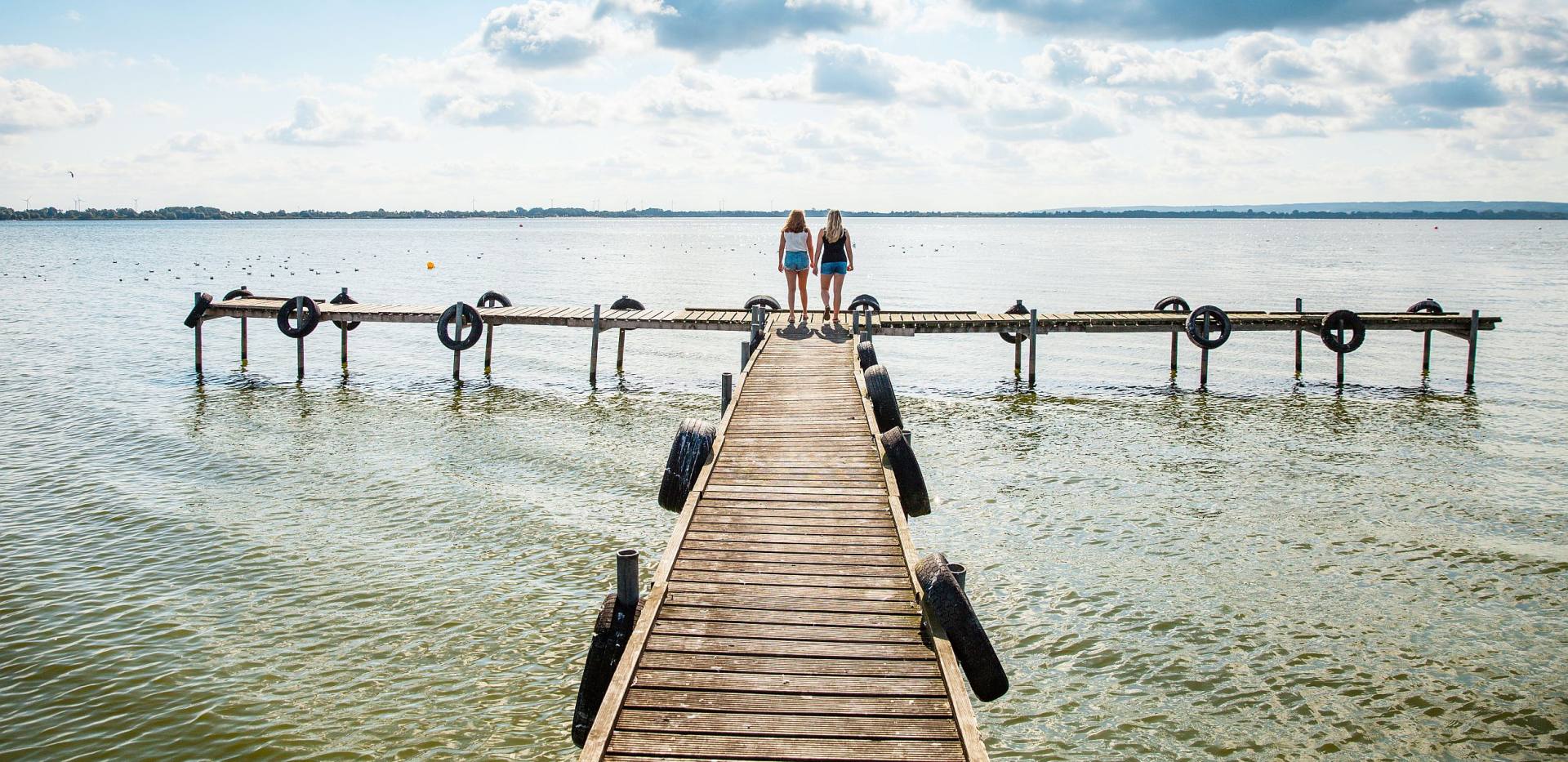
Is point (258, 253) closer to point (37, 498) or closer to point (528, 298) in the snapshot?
point (528, 298)

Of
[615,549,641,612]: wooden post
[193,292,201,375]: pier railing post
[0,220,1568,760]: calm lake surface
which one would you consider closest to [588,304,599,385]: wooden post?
[0,220,1568,760]: calm lake surface

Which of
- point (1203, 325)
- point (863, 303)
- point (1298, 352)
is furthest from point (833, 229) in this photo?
point (1298, 352)

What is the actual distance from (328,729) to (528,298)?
3979 centimetres

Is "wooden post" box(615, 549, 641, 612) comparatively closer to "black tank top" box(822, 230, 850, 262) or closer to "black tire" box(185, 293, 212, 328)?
"black tank top" box(822, 230, 850, 262)

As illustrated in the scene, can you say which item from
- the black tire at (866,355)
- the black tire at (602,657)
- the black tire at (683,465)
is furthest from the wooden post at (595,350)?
the black tire at (602,657)

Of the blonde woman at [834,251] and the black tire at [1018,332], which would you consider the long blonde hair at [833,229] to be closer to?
the blonde woman at [834,251]

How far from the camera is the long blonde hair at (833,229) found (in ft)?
54.1

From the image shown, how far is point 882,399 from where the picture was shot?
12.5 meters

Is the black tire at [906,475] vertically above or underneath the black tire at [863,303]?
underneath

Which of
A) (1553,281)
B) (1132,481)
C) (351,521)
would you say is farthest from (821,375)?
(1553,281)

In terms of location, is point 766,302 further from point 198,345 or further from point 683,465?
point 683,465

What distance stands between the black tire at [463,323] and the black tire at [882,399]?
1210 cm

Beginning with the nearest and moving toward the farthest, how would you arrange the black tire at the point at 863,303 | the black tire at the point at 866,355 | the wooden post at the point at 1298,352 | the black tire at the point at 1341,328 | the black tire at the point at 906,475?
the black tire at the point at 906,475
the black tire at the point at 866,355
the black tire at the point at 1341,328
the black tire at the point at 863,303
the wooden post at the point at 1298,352

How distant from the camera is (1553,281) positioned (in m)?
52.5
